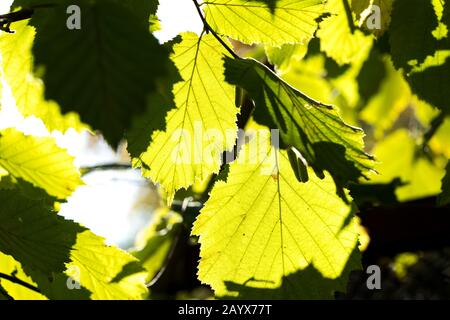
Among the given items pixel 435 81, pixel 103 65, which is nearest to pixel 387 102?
pixel 435 81

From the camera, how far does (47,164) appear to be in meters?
1.18

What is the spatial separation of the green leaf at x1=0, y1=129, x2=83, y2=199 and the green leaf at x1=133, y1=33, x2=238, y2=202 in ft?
1.03

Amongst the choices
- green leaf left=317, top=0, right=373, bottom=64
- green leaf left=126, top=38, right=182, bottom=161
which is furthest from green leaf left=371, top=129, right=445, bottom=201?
green leaf left=126, top=38, right=182, bottom=161

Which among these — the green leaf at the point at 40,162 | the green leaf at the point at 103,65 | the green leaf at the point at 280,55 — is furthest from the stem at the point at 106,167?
the green leaf at the point at 103,65

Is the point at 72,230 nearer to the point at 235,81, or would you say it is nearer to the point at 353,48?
the point at 235,81

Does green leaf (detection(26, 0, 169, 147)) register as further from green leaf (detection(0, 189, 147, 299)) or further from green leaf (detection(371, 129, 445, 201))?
green leaf (detection(371, 129, 445, 201))

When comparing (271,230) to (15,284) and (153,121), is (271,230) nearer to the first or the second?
(153,121)

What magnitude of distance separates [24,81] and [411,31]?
0.63m

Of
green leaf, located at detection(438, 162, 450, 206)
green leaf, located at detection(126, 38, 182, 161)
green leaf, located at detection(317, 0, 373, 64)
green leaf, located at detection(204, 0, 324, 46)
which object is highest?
green leaf, located at detection(317, 0, 373, 64)

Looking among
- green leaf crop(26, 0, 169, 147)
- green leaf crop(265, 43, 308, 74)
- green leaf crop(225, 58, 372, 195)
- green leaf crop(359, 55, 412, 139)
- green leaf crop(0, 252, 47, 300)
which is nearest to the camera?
green leaf crop(26, 0, 169, 147)

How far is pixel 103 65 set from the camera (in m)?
0.49

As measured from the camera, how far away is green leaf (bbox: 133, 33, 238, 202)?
0.90 m

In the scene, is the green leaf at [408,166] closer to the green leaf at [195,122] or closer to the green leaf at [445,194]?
the green leaf at [445,194]

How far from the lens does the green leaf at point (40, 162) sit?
1.13 metres
